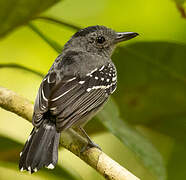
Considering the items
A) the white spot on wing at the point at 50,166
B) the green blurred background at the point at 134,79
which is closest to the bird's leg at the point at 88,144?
the green blurred background at the point at 134,79

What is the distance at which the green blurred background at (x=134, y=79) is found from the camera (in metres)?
4.33

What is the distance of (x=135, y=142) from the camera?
147 inches

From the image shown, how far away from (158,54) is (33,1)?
1.19 metres

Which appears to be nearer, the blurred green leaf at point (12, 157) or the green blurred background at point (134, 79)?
the blurred green leaf at point (12, 157)

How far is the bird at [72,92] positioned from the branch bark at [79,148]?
0.38 ft

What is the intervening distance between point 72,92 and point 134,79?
0.78 metres

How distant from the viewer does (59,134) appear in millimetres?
3635

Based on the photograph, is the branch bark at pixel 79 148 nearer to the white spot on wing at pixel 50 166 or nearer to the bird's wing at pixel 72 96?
the bird's wing at pixel 72 96

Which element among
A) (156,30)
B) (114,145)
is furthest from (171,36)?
(114,145)

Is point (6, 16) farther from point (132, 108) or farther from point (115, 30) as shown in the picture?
point (115, 30)

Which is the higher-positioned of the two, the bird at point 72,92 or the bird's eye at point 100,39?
the bird's eye at point 100,39

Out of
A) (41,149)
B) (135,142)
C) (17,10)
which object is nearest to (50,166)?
(41,149)

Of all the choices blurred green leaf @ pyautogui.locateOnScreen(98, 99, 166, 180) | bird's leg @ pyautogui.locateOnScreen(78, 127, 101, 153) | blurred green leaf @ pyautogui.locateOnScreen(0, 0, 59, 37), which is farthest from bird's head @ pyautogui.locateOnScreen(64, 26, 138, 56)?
blurred green leaf @ pyautogui.locateOnScreen(98, 99, 166, 180)

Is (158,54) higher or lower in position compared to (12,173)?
higher
